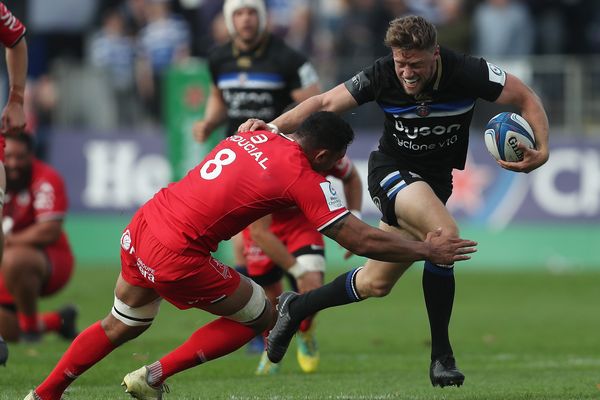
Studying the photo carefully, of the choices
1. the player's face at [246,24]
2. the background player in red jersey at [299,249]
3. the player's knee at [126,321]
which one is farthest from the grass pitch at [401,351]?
the player's face at [246,24]

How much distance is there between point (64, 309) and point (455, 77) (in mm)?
5254

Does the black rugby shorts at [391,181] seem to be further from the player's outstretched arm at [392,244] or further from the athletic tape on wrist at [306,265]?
the athletic tape on wrist at [306,265]

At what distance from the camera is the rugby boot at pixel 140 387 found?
24.2 ft

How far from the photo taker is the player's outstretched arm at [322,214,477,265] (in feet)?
22.7

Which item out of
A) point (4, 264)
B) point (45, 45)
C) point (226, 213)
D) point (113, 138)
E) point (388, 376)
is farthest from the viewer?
point (45, 45)

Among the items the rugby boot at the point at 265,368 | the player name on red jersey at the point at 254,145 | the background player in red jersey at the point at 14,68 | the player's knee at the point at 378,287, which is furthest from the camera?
the rugby boot at the point at 265,368

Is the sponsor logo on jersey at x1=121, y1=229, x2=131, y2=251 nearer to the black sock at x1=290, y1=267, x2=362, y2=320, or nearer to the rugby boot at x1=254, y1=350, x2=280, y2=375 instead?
the black sock at x1=290, y1=267, x2=362, y2=320

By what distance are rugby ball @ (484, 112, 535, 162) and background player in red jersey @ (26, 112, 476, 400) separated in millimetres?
977

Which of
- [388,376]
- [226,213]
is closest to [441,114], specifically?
[226,213]

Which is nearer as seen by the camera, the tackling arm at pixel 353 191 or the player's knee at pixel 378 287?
the player's knee at pixel 378 287

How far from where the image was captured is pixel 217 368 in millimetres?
9867

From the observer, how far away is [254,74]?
10.7 metres

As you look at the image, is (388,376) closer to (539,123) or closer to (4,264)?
(539,123)

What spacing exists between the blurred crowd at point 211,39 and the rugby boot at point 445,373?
37.8 feet
